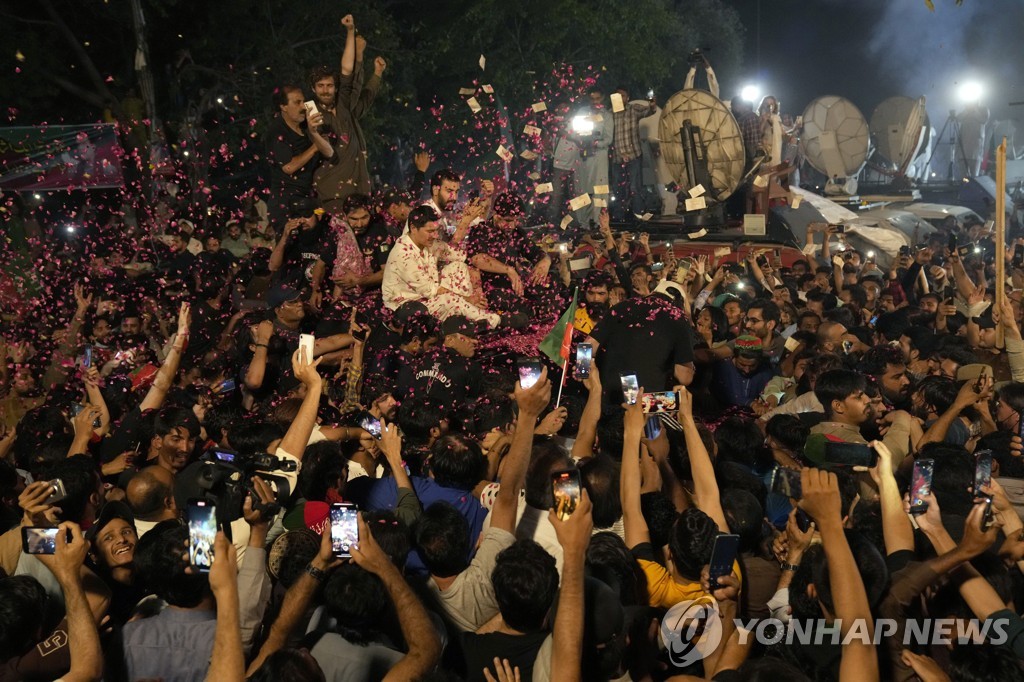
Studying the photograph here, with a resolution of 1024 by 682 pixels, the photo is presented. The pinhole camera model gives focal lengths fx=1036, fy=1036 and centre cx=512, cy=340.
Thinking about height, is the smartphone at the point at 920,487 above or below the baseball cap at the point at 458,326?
below

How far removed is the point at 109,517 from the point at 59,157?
37.1 feet

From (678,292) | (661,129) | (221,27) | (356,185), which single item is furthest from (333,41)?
(678,292)

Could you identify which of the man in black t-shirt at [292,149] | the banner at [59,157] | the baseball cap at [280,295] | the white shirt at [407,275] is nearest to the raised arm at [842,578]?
the white shirt at [407,275]

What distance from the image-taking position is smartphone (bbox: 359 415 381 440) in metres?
5.82

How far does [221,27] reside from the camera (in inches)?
724

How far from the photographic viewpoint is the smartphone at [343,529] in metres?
3.85

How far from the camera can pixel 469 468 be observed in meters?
5.16

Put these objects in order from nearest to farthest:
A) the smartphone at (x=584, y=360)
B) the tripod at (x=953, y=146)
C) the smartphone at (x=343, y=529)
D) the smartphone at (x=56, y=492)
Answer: the smartphone at (x=343, y=529), the smartphone at (x=56, y=492), the smartphone at (x=584, y=360), the tripod at (x=953, y=146)

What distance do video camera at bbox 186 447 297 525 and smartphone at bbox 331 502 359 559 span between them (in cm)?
45

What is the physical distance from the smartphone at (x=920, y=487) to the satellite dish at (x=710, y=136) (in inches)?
452

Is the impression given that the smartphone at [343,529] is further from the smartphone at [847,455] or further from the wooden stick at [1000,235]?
the wooden stick at [1000,235]

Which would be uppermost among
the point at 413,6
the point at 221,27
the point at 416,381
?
the point at 413,6

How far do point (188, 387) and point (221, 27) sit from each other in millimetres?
12693

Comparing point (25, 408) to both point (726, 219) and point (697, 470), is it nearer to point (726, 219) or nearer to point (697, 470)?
point (697, 470)
